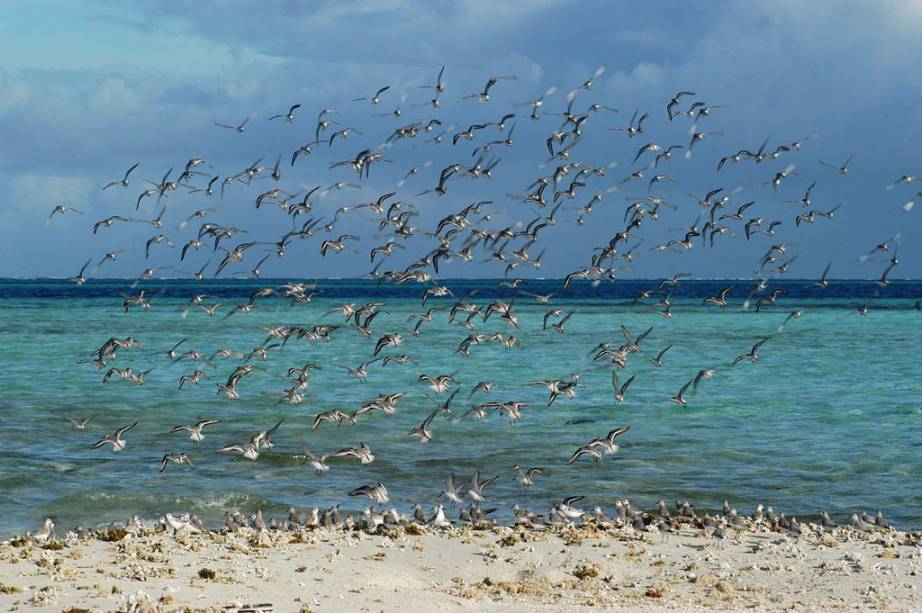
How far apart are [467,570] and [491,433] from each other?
45.1ft

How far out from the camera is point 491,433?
30234 mm

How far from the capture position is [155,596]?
14.2 metres

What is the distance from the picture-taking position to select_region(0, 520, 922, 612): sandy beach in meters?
14.5

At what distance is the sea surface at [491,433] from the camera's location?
2245 centimetres

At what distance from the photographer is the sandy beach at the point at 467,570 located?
1447cm

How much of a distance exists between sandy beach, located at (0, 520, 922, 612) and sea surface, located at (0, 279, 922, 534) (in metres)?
3.36

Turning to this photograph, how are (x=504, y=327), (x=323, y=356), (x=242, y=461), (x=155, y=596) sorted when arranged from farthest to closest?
(x=504, y=327) → (x=323, y=356) → (x=242, y=461) → (x=155, y=596)

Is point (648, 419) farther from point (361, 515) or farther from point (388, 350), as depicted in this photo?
point (388, 350)

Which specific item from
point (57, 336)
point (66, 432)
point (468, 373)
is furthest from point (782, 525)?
point (57, 336)

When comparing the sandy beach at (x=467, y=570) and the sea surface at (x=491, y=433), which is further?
the sea surface at (x=491, y=433)

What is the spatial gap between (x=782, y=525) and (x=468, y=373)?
98.5ft

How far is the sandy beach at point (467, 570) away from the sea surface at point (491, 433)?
336 cm

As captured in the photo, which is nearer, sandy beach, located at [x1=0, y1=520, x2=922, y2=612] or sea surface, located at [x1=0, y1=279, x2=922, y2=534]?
sandy beach, located at [x1=0, y1=520, x2=922, y2=612]

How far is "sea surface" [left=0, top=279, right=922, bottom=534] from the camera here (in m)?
22.5
